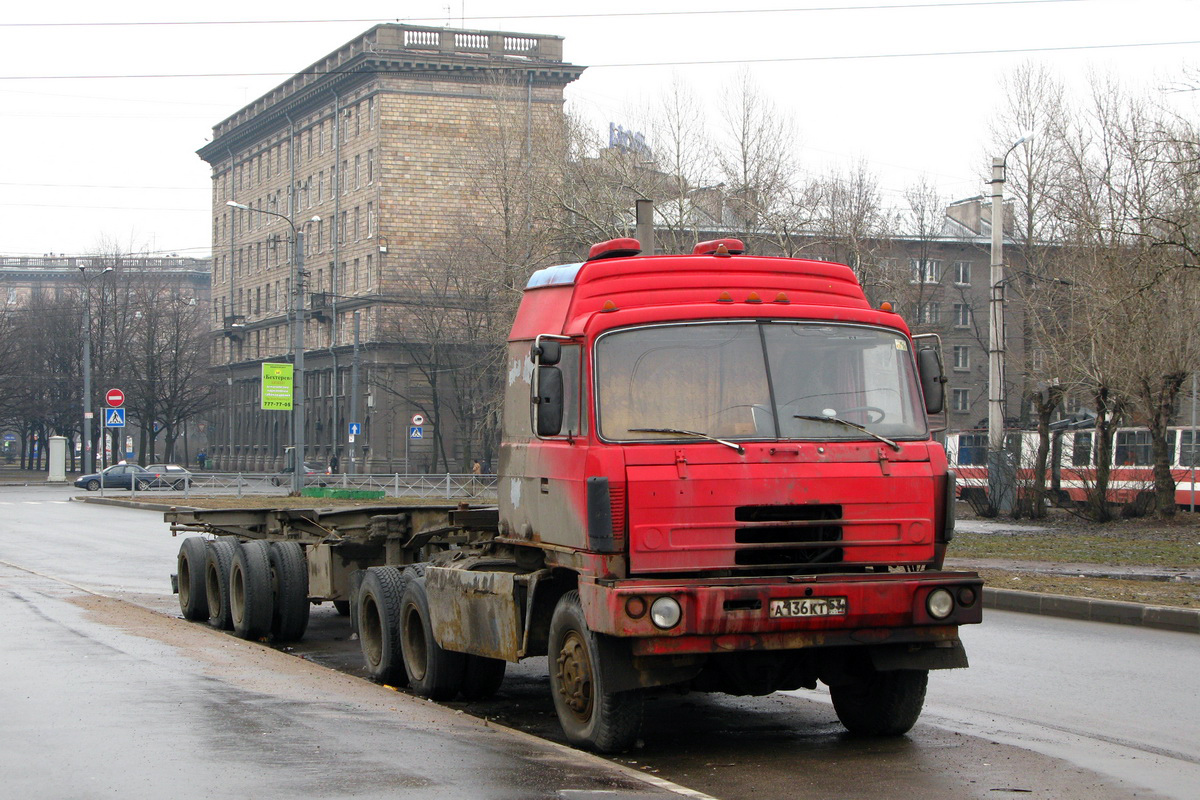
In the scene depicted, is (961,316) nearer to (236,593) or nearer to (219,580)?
(219,580)

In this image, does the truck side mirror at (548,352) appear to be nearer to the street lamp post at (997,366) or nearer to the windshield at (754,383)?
the windshield at (754,383)

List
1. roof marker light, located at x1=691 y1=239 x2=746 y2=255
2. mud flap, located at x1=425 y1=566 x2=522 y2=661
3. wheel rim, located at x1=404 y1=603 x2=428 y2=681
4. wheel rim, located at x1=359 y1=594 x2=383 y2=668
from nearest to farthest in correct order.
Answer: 1. mud flap, located at x1=425 y1=566 x2=522 y2=661
2. roof marker light, located at x1=691 y1=239 x2=746 y2=255
3. wheel rim, located at x1=404 y1=603 x2=428 y2=681
4. wheel rim, located at x1=359 y1=594 x2=383 y2=668

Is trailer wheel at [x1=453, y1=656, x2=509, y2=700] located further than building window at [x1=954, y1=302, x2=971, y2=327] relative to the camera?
No

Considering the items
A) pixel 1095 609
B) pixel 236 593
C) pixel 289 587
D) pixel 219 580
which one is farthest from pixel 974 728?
pixel 219 580

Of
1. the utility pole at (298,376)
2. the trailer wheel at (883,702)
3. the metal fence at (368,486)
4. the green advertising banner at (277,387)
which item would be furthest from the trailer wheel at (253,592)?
the metal fence at (368,486)

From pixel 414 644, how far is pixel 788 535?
11.4 feet

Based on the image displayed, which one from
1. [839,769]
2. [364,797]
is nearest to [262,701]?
[364,797]

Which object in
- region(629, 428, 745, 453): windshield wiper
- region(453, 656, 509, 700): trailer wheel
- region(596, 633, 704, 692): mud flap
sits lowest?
region(453, 656, 509, 700): trailer wheel

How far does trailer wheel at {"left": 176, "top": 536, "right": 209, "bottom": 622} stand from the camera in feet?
46.0

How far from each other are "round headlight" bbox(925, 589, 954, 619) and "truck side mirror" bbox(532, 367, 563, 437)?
218 centimetres

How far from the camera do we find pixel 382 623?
403 inches

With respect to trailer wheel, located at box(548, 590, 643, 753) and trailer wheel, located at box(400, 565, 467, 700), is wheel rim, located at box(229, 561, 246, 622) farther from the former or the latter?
trailer wheel, located at box(548, 590, 643, 753)

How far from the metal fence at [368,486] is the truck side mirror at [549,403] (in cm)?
3871

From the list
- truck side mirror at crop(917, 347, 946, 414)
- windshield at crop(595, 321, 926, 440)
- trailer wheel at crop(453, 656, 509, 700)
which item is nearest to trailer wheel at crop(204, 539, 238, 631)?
trailer wheel at crop(453, 656, 509, 700)
